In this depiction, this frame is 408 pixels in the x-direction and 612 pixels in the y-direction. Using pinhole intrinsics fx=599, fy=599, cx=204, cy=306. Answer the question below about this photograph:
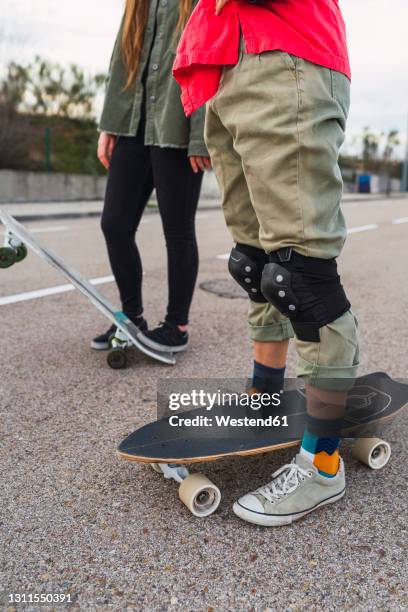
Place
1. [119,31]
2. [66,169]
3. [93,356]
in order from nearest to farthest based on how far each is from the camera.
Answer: [119,31] → [93,356] → [66,169]

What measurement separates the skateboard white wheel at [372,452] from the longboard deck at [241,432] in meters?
0.03

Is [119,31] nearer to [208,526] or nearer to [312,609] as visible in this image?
[208,526]

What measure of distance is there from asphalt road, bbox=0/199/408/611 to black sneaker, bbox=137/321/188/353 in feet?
0.26

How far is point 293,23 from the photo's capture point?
1.45 meters

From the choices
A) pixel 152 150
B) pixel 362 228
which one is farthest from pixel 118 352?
pixel 362 228

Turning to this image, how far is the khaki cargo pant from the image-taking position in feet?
4.67

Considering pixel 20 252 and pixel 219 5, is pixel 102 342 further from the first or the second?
pixel 219 5

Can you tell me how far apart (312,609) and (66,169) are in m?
17.7

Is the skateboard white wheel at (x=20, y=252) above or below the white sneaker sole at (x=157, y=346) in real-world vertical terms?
above

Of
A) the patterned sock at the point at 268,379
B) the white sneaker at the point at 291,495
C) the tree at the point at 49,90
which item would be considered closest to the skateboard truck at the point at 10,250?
the patterned sock at the point at 268,379

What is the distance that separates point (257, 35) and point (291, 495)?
1.16 metres

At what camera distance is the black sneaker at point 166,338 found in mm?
2732

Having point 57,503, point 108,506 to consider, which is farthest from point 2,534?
point 108,506

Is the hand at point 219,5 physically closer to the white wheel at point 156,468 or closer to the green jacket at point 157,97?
the green jacket at point 157,97
